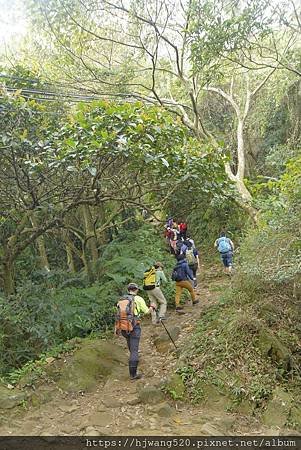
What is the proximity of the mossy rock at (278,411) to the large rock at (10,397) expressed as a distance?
384 centimetres

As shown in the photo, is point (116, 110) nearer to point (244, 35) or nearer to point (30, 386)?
point (30, 386)

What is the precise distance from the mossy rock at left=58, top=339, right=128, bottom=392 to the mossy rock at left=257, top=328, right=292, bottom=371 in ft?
8.88

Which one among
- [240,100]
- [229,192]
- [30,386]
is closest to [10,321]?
[30,386]

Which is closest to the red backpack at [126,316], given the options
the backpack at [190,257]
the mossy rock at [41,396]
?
the mossy rock at [41,396]

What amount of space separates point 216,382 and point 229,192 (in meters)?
4.58

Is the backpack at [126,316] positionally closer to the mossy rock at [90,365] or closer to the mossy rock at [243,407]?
the mossy rock at [90,365]

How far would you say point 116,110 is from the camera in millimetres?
6801


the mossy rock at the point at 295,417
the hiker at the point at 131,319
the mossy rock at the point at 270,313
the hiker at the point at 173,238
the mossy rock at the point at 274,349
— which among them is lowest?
the mossy rock at the point at 295,417

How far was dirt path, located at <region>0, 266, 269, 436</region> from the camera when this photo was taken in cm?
596

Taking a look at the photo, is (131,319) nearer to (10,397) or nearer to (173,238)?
(10,397)

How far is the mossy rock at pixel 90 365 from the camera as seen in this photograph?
24.0 ft

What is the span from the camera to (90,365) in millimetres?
7719

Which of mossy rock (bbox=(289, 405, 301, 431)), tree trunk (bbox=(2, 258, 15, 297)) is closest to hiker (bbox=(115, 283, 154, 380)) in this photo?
mossy rock (bbox=(289, 405, 301, 431))

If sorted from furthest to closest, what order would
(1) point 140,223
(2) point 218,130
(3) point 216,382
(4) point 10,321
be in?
1. (2) point 218,130
2. (1) point 140,223
3. (4) point 10,321
4. (3) point 216,382
